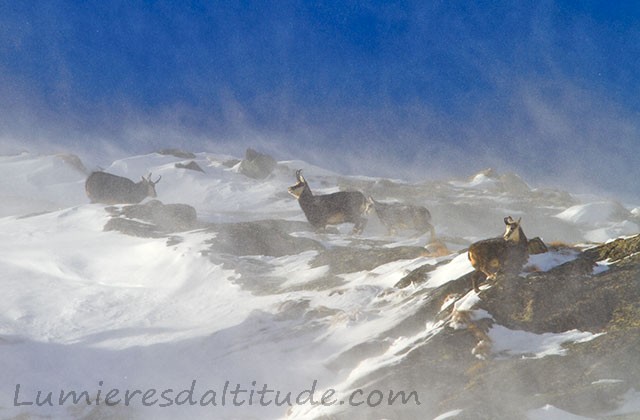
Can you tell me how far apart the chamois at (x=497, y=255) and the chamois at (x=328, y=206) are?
49.3ft

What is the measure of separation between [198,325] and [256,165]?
5815 centimetres

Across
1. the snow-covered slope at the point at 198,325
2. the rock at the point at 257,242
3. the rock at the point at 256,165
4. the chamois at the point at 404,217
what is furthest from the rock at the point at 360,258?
the rock at the point at 256,165

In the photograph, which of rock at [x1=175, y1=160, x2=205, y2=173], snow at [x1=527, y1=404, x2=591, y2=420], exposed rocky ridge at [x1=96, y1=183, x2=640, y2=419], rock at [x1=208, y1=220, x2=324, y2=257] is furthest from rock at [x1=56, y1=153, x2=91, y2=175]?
snow at [x1=527, y1=404, x2=591, y2=420]

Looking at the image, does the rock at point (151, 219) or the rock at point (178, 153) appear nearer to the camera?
the rock at point (151, 219)

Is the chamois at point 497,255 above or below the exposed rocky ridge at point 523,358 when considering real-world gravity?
above

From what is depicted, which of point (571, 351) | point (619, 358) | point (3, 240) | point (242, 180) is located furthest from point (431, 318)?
point (242, 180)

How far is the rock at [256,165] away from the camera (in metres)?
73.1

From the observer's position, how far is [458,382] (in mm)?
10336

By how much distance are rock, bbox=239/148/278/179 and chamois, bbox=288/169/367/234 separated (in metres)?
44.6

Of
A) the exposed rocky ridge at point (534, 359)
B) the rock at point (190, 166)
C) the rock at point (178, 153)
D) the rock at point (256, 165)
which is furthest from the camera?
the rock at point (178, 153)

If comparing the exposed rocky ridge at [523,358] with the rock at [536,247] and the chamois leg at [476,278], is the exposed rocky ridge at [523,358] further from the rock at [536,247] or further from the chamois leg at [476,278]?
the rock at [536,247]

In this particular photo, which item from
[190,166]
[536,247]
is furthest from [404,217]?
[190,166]

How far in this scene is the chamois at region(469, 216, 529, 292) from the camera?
1288 centimetres

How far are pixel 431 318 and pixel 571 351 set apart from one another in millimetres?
3506
